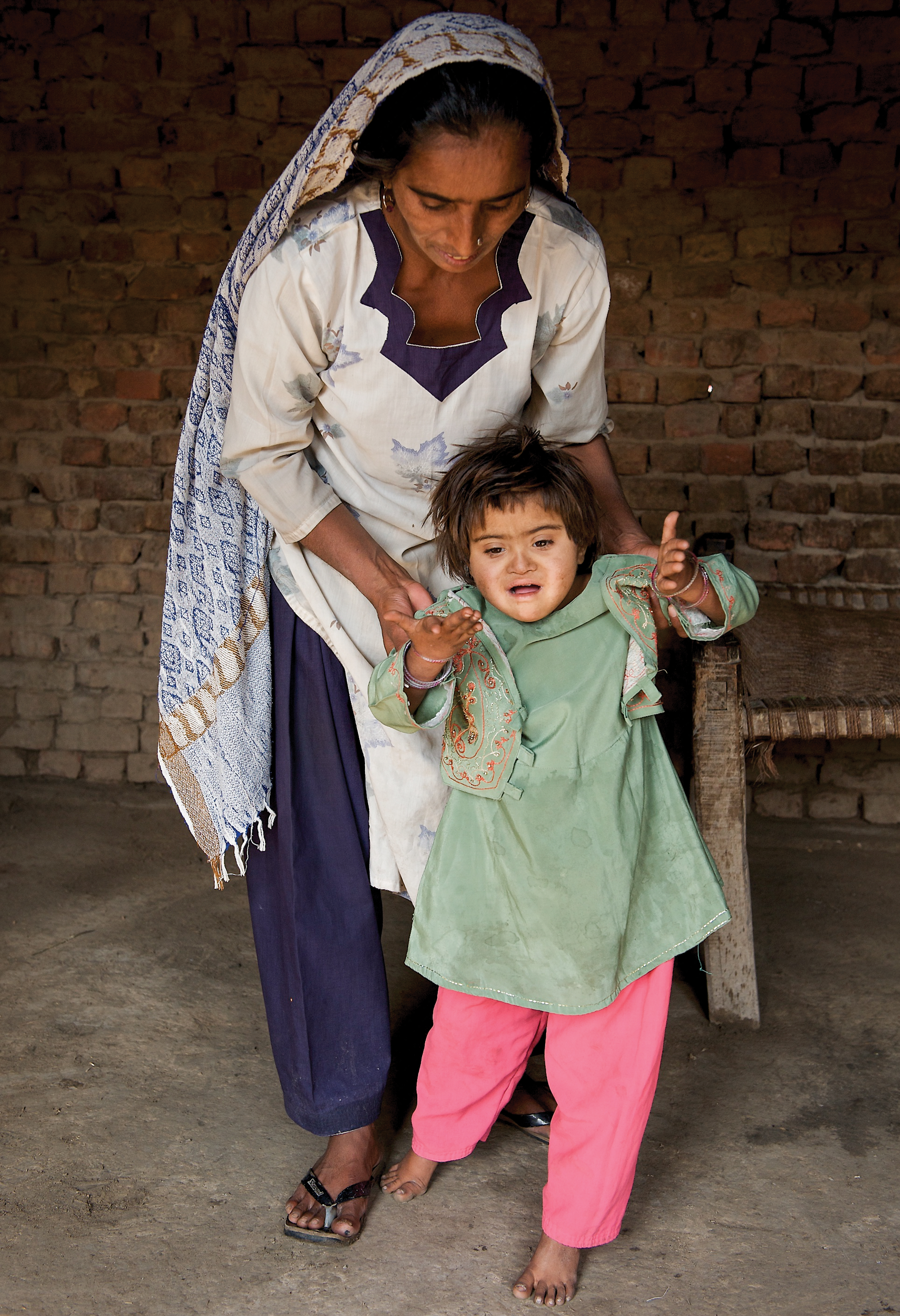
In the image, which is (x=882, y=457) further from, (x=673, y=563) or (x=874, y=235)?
(x=673, y=563)

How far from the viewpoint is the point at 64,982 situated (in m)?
2.65

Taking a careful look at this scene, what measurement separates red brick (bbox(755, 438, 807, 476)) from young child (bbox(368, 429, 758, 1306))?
2095 millimetres

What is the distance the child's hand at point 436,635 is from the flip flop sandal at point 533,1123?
1003mm

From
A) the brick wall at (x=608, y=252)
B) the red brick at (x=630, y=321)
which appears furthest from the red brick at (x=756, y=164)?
the red brick at (x=630, y=321)

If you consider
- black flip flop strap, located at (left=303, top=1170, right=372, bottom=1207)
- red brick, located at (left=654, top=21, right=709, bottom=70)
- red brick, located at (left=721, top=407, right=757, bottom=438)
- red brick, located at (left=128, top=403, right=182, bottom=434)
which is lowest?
black flip flop strap, located at (left=303, top=1170, right=372, bottom=1207)

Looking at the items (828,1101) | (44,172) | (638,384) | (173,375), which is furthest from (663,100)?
(828,1101)

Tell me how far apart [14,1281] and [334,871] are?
770 millimetres

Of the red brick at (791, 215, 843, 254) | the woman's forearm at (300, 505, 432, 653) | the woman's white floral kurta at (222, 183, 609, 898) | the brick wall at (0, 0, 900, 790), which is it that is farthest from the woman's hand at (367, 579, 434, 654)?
the red brick at (791, 215, 843, 254)

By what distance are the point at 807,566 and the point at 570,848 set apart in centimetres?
232

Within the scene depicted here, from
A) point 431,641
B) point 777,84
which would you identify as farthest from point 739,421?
point 431,641

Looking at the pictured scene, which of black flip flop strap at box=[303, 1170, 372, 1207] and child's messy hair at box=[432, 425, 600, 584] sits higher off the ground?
child's messy hair at box=[432, 425, 600, 584]

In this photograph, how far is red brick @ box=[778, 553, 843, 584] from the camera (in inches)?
143

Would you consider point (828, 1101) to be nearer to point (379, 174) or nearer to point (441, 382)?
point (441, 382)

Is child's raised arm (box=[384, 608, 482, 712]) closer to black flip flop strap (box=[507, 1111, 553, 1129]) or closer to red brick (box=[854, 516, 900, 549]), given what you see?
black flip flop strap (box=[507, 1111, 553, 1129])
